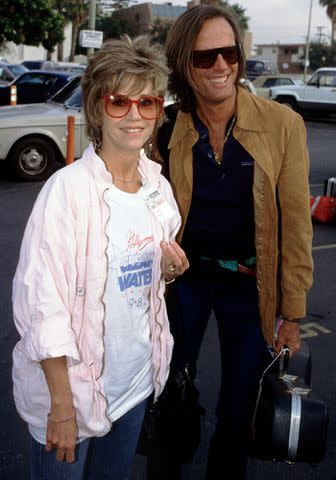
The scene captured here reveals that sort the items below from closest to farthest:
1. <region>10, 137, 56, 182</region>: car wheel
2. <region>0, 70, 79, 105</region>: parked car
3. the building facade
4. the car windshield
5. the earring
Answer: the earring → <region>10, 137, 56, 182</region>: car wheel → the car windshield → <region>0, 70, 79, 105</region>: parked car → the building facade

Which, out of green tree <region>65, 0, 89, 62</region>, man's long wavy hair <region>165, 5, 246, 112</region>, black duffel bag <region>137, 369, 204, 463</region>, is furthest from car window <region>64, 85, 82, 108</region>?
green tree <region>65, 0, 89, 62</region>

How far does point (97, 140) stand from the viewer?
1751 mm

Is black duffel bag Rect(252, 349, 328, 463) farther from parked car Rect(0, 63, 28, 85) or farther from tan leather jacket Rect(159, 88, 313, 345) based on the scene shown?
parked car Rect(0, 63, 28, 85)

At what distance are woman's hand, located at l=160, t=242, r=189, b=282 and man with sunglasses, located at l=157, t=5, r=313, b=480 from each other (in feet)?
1.24

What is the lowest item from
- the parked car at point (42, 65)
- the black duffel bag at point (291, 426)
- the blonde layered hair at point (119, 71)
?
the black duffel bag at point (291, 426)

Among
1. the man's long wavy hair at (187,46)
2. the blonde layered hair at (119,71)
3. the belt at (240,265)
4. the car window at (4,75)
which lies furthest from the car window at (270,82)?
the blonde layered hair at (119,71)

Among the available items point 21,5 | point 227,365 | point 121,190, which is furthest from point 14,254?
point 21,5

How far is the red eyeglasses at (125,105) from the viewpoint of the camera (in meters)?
1.65

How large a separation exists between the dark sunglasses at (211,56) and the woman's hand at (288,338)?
104 cm

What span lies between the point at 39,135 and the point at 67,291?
7661 mm

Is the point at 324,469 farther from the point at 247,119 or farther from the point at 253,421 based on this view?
the point at 247,119

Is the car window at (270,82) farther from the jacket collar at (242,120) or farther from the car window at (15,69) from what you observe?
the jacket collar at (242,120)

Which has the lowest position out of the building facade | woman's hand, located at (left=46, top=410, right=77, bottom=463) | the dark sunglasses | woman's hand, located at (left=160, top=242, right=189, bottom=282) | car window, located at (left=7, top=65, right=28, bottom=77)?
woman's hand, located at (left=46, top=410, right=77, bottom=463)

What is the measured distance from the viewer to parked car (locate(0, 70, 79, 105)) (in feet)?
37.3
